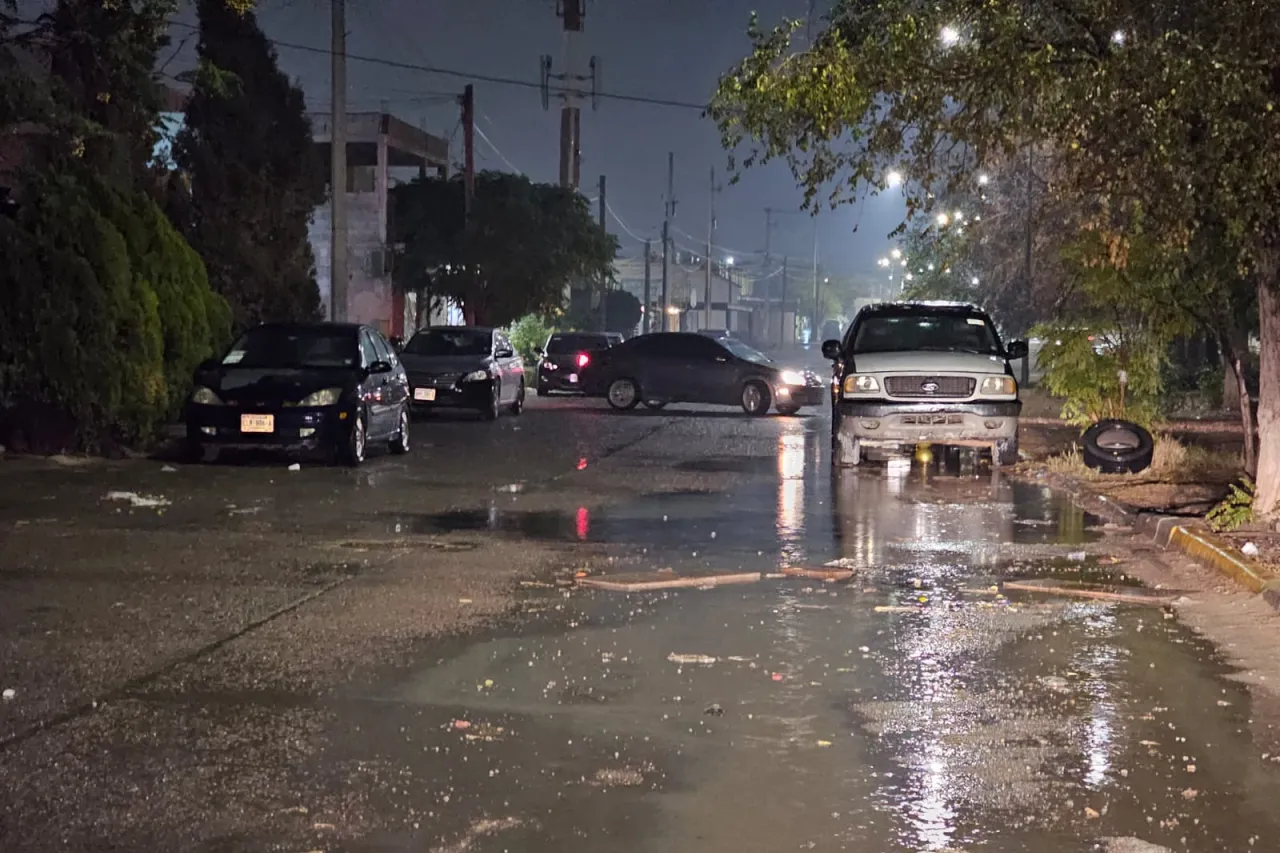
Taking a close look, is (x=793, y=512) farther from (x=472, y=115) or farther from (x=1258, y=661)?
(x=472, y=115)

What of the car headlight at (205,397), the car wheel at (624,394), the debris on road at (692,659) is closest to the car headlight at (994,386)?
the car headlight at (205,397)

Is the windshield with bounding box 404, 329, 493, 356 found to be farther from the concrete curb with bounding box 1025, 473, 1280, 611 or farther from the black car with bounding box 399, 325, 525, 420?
the concrete curb with bounding box 1025, 473, 1280, 611

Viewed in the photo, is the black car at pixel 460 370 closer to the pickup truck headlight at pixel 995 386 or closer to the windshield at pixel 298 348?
the windshield at pixel 298 348

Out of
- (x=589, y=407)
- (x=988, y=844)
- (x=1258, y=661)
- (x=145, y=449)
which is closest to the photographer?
(x=988, y=844)

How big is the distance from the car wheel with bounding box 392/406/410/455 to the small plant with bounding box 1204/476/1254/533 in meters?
10.4

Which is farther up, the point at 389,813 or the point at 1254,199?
the point at 1254,199

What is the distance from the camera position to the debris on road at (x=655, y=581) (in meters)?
10.3

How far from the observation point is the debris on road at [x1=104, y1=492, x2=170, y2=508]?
14.4 m

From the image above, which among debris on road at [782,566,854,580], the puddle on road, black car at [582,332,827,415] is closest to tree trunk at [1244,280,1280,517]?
the puddle on road

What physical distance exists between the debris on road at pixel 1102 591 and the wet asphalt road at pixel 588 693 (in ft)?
0.91

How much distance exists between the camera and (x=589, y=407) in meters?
32.3

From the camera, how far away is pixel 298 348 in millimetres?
19047

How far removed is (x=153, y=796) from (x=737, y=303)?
11865 centimetres

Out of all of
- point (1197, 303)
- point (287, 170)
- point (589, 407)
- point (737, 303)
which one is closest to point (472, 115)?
point (589, 407)
